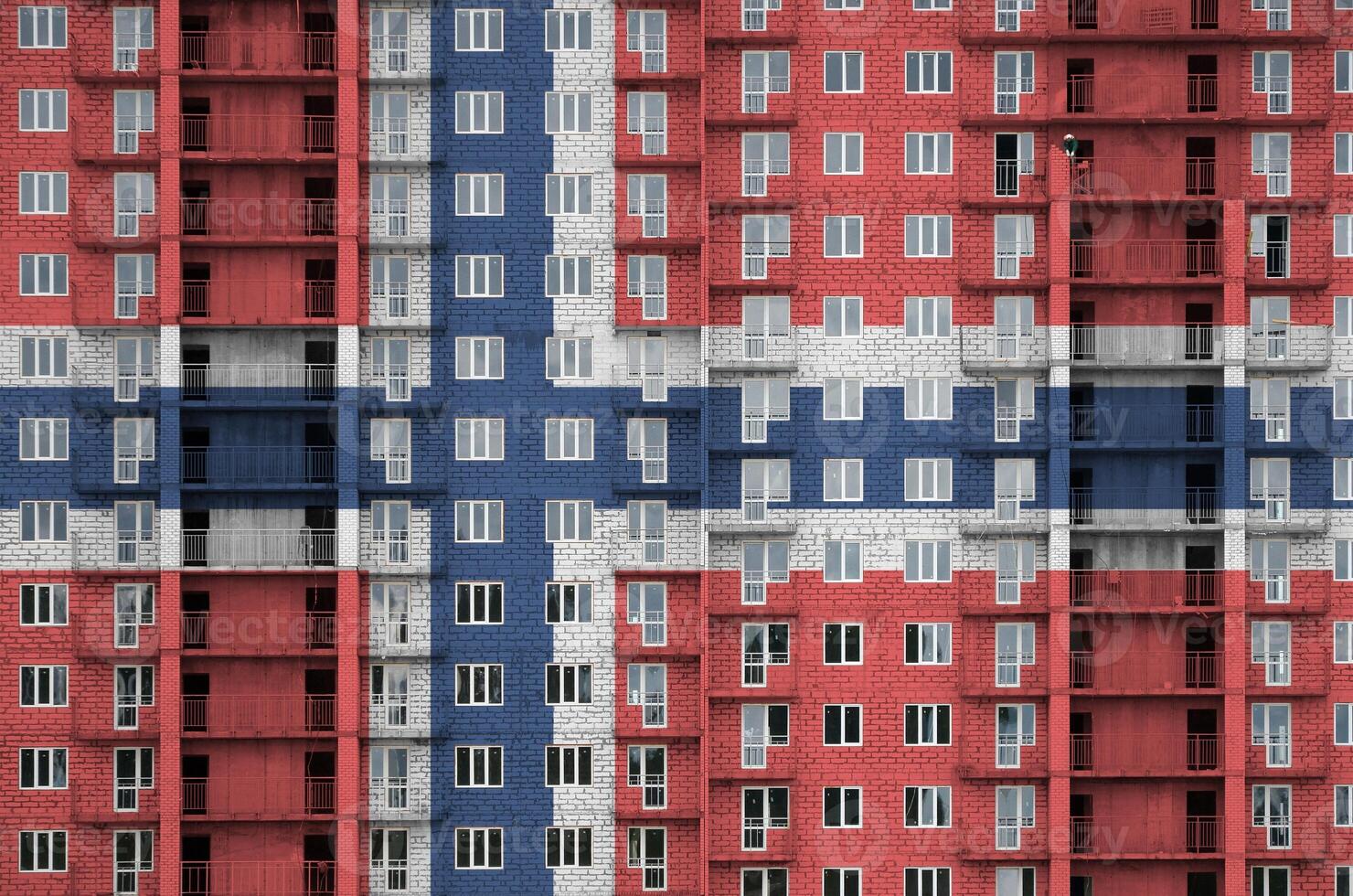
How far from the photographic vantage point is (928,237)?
61531 mm

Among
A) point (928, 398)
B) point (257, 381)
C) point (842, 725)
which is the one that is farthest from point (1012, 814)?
point (257, 381)

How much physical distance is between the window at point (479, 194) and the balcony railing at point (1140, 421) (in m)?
23.6

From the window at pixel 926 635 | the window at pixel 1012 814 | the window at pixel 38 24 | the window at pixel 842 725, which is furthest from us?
the window at pixel 38 24

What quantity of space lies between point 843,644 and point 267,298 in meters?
25.7

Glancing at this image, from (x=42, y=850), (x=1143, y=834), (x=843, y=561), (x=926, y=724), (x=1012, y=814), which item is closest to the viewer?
(x=42, y=850)

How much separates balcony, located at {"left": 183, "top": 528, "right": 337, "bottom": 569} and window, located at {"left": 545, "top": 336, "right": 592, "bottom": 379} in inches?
413

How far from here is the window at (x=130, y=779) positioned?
59969 mm

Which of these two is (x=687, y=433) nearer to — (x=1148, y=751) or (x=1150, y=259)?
(x=1150, y=259)

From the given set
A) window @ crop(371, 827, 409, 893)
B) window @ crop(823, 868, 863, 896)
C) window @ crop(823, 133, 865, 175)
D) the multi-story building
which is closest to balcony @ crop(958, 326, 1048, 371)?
the multi-story building

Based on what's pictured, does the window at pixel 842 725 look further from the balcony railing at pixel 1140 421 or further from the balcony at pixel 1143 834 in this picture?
the balcony railing at pixel 1140 421

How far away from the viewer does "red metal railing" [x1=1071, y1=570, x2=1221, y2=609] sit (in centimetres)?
6019

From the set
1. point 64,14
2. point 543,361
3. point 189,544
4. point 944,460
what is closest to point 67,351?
point 189,544

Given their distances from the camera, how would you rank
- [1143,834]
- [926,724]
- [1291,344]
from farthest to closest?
[1291,344] → [926,724] → [1143,834]

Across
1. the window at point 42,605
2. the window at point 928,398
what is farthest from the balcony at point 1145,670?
the window at point 42,605
